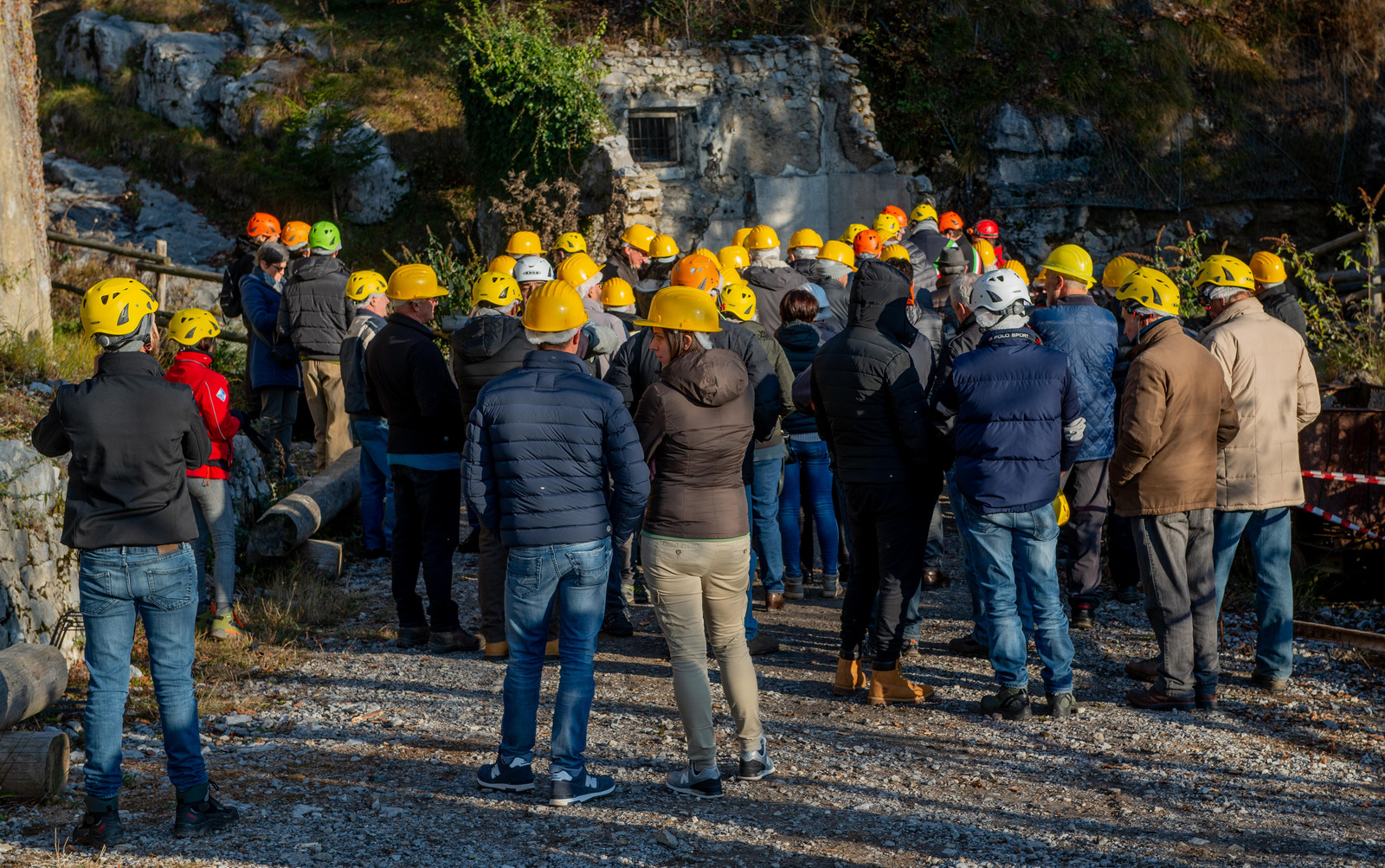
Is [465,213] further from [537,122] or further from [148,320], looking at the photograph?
[148,320]

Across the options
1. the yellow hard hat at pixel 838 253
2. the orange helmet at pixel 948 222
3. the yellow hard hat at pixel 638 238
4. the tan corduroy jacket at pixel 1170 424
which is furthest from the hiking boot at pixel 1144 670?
the orange helmet at pixel 948 222

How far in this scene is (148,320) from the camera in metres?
4.07

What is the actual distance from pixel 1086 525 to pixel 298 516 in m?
5.00

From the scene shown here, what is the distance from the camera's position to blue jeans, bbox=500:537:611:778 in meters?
4.20

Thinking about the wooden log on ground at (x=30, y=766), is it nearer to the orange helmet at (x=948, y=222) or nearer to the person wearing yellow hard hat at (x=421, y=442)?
the person wearing yellow hard hat at (x=421, y=442)

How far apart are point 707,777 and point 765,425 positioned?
1824 millimetres

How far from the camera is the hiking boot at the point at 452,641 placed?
20.7 ft

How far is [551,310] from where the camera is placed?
4352mm

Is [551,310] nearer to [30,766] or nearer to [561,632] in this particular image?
[561,632]

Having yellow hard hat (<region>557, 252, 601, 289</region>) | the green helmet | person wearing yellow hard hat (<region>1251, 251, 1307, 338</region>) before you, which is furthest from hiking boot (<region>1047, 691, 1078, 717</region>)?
the green helmet

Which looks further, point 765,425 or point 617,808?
point 765,425

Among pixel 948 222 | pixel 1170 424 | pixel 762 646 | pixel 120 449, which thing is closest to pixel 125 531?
pixel 120 449

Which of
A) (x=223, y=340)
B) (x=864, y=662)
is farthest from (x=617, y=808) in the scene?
(x=223, y=340)

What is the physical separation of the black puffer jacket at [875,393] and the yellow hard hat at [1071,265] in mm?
1452
